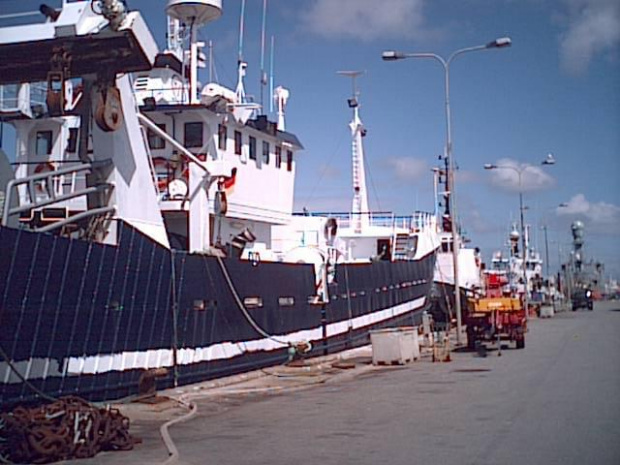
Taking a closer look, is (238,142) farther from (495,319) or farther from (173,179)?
(495,319)

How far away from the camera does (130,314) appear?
1355cm

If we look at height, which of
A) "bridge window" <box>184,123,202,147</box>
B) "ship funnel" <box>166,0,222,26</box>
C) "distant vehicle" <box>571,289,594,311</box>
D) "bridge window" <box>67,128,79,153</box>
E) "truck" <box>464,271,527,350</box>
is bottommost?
"truck" <box>464,271,527,350</box>

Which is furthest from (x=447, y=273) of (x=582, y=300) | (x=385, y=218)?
(x=582, y=300)

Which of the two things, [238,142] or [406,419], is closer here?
[406,419]

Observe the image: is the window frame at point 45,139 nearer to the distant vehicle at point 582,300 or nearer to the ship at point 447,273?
the ship at point 447,273

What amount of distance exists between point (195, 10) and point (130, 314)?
931 centimetres

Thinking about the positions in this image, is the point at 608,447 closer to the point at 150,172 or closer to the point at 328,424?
the point at 328,424

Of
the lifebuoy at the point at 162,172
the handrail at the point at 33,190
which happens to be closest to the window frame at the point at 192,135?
the lifebuoy at the point at 162,172

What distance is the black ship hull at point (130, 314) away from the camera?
11.0 meters

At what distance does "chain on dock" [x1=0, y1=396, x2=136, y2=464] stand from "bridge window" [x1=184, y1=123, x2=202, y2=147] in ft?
40.0

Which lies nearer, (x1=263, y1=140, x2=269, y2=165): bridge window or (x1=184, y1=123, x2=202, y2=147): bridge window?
(x1=184, y1=123, x2=202, y2=147): bridge window

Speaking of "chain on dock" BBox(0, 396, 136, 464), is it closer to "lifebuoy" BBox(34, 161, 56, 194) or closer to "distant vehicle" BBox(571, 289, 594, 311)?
"lifebuoy" BBox(34, 161, 56, 194)

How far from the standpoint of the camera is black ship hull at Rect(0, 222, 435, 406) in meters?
11.0

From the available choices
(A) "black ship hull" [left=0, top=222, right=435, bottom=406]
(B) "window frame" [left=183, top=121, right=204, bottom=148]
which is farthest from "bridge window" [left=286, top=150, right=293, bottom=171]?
(A) "black ship hull" [left=0, top=222, right=435, bottom=406]
